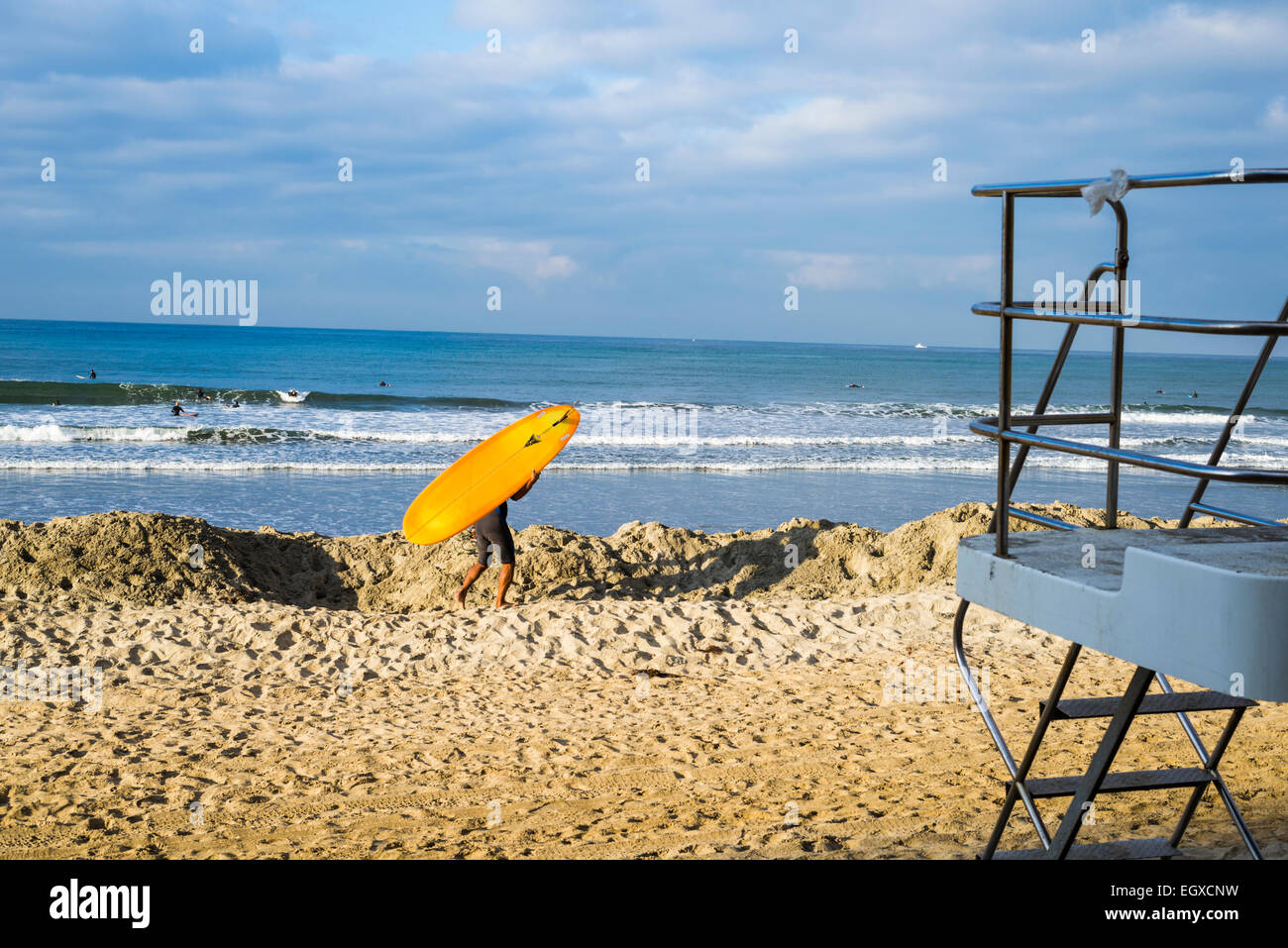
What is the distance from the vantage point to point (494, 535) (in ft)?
30.7

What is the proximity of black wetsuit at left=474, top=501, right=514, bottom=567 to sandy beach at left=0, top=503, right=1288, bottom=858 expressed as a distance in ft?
1.86

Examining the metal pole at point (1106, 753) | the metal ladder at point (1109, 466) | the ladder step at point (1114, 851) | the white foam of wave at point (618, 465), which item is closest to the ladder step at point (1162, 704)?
the metal ladder at point (1109, 466)

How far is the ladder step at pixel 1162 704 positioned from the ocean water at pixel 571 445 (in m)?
11.2

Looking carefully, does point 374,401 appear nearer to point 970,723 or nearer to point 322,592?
point 322,592

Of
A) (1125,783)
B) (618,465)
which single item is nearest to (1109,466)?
(1125,783)

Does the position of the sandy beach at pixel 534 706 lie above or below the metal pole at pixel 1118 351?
below

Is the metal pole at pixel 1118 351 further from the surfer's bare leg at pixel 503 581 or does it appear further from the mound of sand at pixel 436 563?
the mound of sand at pixel 436 563

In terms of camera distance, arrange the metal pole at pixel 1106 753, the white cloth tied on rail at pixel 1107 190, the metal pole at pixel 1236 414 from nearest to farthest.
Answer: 1. the white cloth tied on rail at pixel 1107 190
2. the metal pole at pixel 1106 753
3. the metal pole at pixel 1236 414

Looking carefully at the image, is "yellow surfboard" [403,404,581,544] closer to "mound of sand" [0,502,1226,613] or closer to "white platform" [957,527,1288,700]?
"mound of sand" [0,502,1226,613]

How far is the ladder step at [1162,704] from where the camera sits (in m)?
3.23

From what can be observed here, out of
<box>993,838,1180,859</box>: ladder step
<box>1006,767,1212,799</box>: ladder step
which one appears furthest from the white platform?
<box>993,838,1180,859</box>: ladder step

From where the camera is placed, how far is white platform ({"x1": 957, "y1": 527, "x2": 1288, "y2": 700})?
7.39 feet

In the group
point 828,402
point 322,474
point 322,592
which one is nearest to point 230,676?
point 322,592

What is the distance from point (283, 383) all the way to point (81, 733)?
42.8 metres
